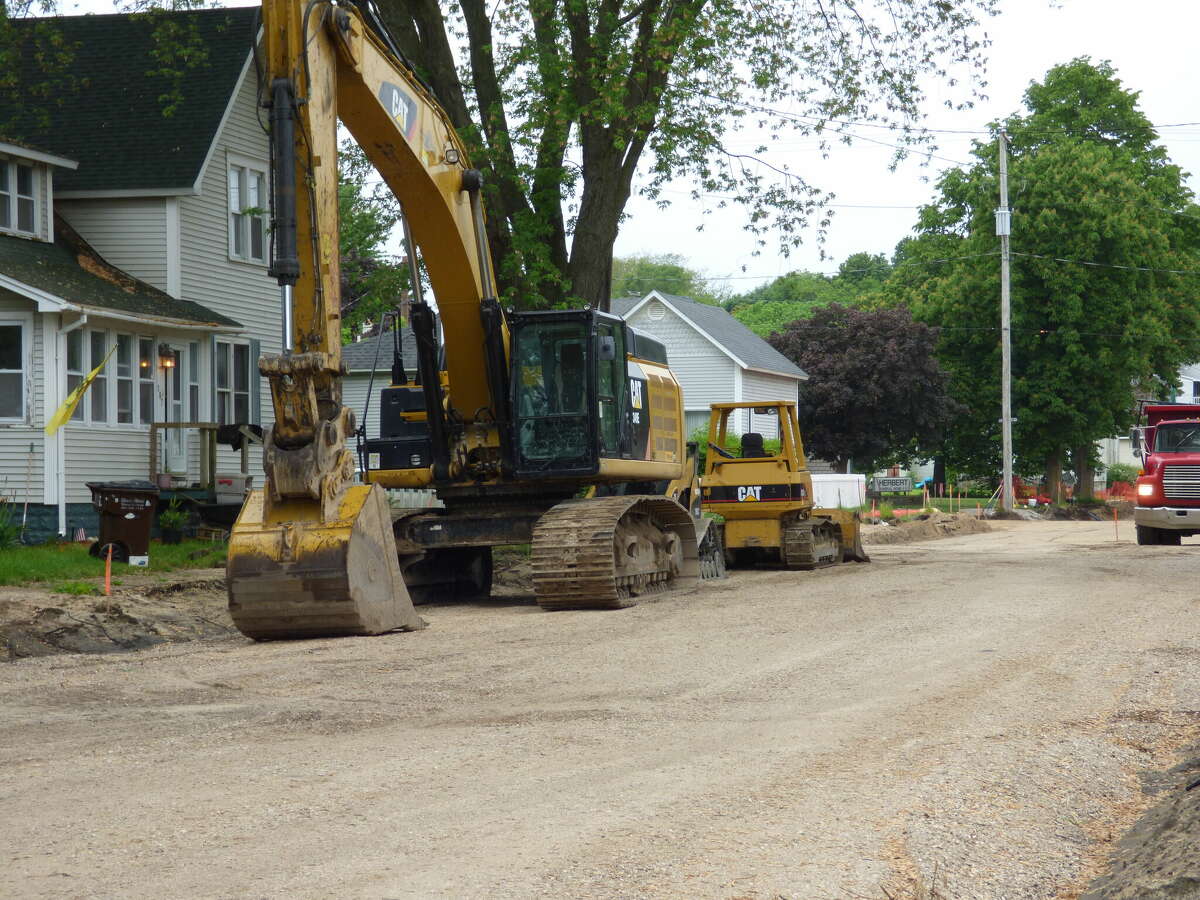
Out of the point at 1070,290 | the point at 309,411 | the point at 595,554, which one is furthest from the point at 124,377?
the point at 1070,290

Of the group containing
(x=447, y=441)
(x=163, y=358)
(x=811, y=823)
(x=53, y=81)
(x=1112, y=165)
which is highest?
(x=1112, y=165)

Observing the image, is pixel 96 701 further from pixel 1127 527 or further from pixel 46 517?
pixel 1127 527

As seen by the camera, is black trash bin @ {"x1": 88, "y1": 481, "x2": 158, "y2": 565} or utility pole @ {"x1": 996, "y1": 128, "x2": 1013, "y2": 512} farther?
utility pole @ {"x1": 996, "y1": 128, "x2": 1013, "y2": 512}

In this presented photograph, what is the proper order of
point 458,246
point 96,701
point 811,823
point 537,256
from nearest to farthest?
point 811,823 < point 96,701 < point 458,246 < point 537,256

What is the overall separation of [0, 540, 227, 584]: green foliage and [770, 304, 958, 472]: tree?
33298 millimetres

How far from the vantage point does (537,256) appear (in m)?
20.7

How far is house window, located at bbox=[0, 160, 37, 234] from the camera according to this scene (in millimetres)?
22828

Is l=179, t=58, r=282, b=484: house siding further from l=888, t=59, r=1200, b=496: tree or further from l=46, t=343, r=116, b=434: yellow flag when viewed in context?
l=888, t=59, r=1200, b=496: tree

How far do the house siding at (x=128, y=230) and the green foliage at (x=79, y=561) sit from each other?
6145mm

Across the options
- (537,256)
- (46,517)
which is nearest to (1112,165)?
(537,256)

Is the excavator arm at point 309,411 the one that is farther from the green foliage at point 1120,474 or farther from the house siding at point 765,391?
the green foliage at point 1120,474

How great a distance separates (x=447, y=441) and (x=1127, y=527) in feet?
90.2

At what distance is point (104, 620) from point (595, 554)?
468 cm

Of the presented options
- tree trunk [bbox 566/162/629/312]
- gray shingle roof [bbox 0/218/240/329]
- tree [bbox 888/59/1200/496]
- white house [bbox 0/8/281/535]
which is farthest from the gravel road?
tree [bbox 888/59/1200/496]
